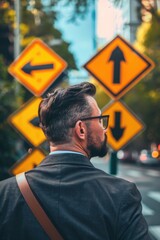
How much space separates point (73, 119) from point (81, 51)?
3466cm

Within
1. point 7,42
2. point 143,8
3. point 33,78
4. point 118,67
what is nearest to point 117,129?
point 118,67

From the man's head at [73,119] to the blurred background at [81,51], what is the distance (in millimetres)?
4550

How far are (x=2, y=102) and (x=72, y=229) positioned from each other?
999 cm

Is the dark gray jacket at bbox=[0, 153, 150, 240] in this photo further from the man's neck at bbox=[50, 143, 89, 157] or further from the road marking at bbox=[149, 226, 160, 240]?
the road marking at bbox=[149, 226, 160, 240]

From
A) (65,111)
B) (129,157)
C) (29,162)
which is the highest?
(65,111)

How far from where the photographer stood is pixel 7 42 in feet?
88.8

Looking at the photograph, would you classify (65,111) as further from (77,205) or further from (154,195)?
(154,195)

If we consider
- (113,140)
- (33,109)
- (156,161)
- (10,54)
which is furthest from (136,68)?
(156,161)

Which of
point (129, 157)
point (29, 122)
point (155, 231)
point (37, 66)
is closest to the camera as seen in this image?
point (29, 122)

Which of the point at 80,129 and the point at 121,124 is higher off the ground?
the point at 80,129

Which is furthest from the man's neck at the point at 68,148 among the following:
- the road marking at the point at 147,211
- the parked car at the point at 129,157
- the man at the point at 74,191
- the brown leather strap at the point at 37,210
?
the parked car at the point at 129,157

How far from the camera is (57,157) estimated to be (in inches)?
74.5

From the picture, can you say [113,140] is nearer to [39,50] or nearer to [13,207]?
[39,50]

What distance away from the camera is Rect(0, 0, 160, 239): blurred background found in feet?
24.9
